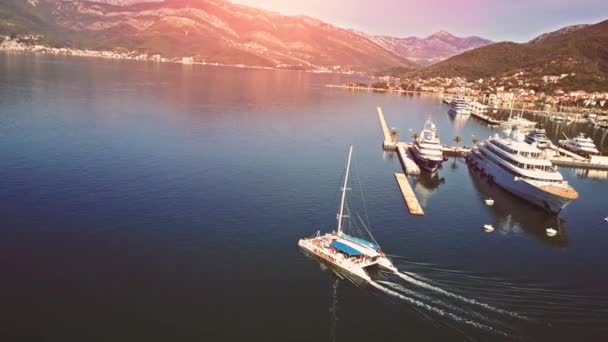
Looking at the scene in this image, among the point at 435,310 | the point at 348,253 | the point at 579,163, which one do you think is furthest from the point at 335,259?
the point at 579,163

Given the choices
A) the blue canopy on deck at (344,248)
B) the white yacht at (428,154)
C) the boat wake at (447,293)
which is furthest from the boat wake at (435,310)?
the white yacht at (428,154)

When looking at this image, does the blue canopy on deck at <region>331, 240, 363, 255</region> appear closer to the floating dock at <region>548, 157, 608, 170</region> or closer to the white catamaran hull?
the white catamaran hull

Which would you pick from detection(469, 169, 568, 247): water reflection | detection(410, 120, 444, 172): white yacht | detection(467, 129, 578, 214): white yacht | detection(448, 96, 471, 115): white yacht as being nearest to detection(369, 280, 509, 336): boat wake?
detection(469, 169, 568, 247): water reflection

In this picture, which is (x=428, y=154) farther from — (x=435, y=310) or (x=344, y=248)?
(x=435, y=310)

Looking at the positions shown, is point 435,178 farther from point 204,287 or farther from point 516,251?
point 204,287

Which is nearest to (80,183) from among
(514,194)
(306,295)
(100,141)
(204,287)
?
(100,141)
